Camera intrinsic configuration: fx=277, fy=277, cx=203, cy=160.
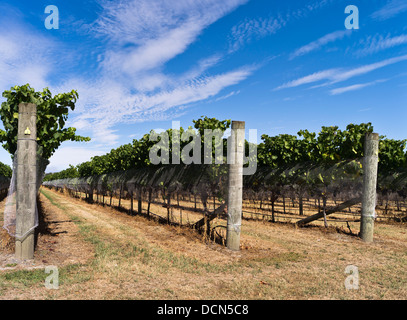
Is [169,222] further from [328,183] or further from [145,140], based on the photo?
[328,183]

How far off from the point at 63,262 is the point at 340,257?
7.46 metres

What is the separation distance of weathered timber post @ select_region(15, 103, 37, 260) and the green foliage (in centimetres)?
103

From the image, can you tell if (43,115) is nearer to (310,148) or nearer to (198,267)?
(198,267)

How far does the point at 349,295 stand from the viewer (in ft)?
16.9

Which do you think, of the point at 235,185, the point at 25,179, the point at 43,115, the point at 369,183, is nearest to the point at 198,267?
the point at 235,185

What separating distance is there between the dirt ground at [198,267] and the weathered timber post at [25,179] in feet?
1.50

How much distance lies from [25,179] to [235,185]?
18.2ft

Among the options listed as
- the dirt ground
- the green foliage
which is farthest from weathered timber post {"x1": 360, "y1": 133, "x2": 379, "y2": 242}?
the green foliage

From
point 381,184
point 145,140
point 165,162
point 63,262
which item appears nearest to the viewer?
point 63,262

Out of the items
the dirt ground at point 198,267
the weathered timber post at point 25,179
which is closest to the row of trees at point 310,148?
the dirt ground at point 198,267

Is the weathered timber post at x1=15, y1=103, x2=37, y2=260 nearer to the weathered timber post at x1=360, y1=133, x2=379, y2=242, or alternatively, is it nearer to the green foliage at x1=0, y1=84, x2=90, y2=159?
the green foliage at x1=0, y1=84, x2=90, y2=159

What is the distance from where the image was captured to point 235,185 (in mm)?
8266

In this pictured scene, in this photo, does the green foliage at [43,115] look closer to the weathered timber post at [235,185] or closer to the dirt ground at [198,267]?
the dirt ground at [198,267]
